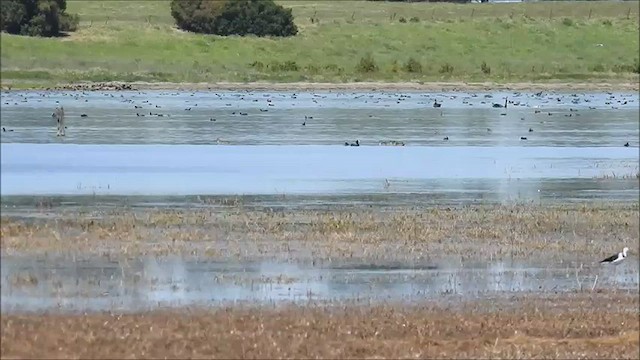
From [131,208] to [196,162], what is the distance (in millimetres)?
9640

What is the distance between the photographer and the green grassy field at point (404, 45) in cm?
7419

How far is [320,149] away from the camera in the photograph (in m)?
38.4

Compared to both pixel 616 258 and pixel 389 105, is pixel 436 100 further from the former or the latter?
pixel 616 258

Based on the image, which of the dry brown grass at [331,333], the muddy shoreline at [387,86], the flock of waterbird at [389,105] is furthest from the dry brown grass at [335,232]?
the muddy shoreline at [387,86]

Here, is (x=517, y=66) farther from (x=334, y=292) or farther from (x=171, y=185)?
(x=334, y=292)

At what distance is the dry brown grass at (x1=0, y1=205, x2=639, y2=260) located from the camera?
2048cm

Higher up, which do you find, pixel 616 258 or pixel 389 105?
pixel 616 258

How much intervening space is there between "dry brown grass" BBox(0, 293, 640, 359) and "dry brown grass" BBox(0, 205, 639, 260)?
318 centimetres

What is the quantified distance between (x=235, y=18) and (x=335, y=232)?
65.9 metres

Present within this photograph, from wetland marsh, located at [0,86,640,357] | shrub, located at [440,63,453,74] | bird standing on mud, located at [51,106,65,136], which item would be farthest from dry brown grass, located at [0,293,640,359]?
shrub, located at [440,63,453,74]

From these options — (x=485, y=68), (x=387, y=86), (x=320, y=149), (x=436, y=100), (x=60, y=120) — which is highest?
(x=320, y=149)

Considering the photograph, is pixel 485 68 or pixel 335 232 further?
pixel 485 68

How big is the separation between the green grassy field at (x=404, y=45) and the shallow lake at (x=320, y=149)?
7984 millimetres

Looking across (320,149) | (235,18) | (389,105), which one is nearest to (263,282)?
(320,149)
